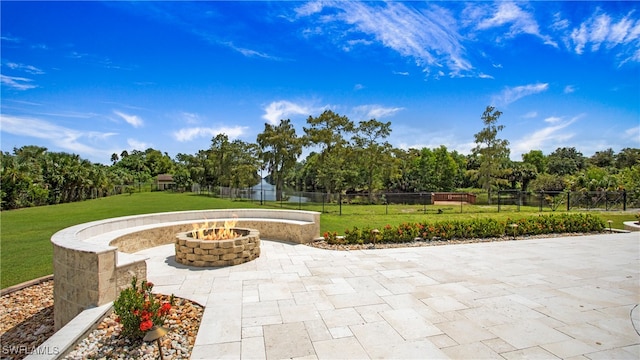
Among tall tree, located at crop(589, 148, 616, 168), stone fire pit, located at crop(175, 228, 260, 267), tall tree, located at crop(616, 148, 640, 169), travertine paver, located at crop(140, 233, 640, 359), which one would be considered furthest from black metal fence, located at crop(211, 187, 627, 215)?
tall tree, located at crop(589, 148, 616, 168)

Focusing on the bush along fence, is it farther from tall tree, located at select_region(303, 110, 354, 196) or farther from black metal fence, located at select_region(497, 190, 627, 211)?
tall tree, located at select_region(303, 110, 354, 196)

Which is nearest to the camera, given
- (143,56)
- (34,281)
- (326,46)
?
(34,281)

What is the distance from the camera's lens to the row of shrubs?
330 inches

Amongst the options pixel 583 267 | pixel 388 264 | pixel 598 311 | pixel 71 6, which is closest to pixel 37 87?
pixel 71 6

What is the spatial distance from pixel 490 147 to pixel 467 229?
19.4m

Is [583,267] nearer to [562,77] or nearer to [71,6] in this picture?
[562,77]

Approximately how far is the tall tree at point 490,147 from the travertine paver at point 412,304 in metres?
19.9

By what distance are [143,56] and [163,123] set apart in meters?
6.17

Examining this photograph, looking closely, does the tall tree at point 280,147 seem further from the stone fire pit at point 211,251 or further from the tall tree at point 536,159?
the tall tree at point 536,159

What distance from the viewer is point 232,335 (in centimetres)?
343

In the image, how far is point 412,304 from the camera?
4309 mm

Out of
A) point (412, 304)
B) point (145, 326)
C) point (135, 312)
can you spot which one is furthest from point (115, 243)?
point (412, 304)

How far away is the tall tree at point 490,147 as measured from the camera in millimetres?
25234

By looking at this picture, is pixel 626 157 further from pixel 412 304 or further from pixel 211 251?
pixel 211 251
